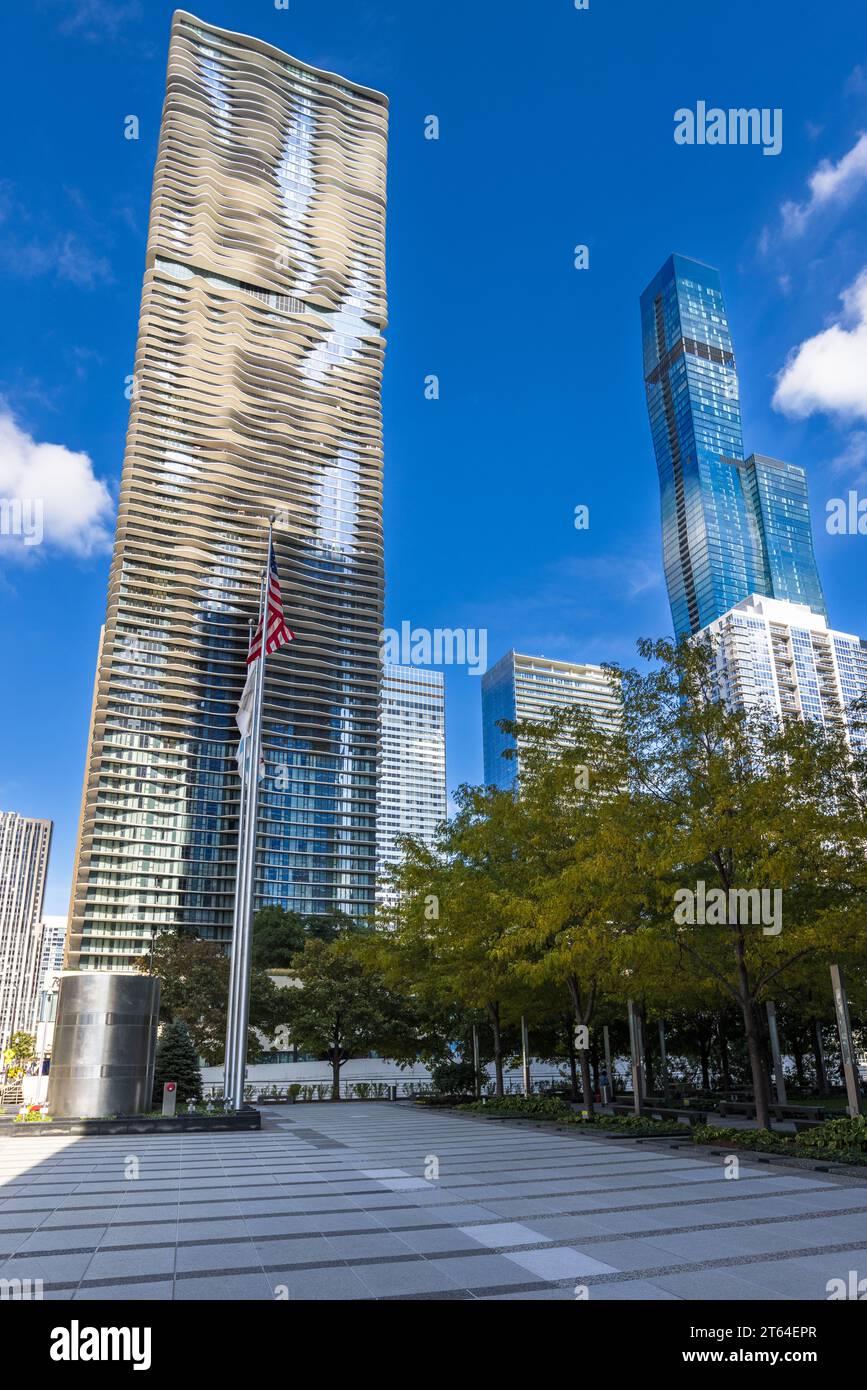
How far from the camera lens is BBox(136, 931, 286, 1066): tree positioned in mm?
48625

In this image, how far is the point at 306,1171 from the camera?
640 inches

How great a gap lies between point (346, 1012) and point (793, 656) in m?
145

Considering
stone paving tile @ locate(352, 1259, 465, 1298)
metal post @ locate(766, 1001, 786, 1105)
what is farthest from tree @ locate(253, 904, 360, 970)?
stone paving tile @ locate(352, 1259, 465, 1298)

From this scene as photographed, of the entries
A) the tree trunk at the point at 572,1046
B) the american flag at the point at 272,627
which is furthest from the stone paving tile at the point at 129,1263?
the tree trunk at the point at 572,1046

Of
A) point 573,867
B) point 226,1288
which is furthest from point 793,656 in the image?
point 226,1288

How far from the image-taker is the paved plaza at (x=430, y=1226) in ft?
26.0

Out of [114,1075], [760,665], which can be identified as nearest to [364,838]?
[760,665]

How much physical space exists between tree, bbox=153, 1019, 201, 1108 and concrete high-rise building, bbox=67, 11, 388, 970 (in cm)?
9576

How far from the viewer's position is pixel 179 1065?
31.2m

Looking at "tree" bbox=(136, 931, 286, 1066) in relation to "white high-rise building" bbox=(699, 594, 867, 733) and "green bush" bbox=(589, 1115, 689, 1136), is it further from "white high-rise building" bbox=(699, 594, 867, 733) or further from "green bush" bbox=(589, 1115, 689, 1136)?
"white high-rise building" bbox=(699, 594, 867, 733)

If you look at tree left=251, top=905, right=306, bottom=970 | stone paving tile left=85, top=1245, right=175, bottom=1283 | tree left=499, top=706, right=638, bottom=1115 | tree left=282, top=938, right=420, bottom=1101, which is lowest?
stone paving tile left=85, top=1245, right=175, bottom=1283

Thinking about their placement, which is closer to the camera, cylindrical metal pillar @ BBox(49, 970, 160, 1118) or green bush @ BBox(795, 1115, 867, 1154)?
green bush @ BBox(795, 1115, 867, 1154)

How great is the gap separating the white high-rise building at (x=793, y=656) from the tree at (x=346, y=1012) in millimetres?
125493

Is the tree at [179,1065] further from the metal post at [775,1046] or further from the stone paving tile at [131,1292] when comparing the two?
the stone paving tile at [131,1292]
